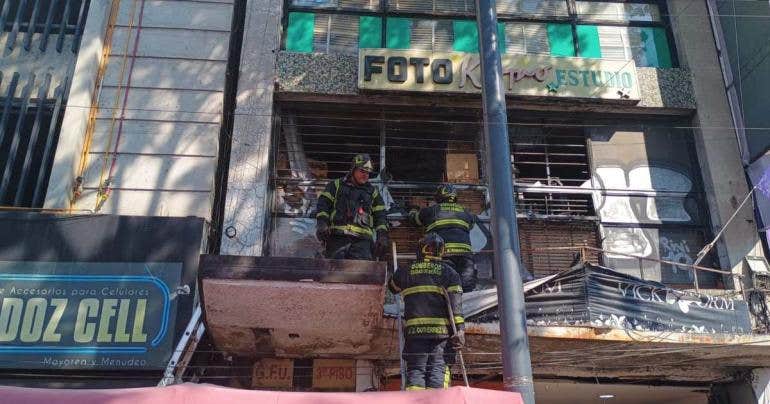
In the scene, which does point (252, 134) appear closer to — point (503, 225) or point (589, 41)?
point (503, 225)

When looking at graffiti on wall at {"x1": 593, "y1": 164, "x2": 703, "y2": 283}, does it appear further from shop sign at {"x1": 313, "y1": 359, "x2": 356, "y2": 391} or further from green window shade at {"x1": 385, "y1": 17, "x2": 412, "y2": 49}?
shop sign at {"x1": 313, "y1": 359, "x2": 356, "y2": 391}

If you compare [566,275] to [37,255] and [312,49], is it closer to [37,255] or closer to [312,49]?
[312,49]

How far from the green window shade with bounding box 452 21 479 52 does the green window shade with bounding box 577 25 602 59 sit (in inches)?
70.6

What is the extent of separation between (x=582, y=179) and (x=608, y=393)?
11.5ft

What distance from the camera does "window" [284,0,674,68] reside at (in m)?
10.5

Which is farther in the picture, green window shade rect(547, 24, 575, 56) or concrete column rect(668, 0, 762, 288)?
green window shade rect(547, 24, 575, 56)

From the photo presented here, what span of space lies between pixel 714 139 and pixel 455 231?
4.97m

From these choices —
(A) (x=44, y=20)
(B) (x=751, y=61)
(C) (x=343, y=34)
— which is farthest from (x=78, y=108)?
(B) (x=751, y=61)

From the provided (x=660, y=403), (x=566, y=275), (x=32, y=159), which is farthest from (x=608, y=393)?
(x=32, y=159)

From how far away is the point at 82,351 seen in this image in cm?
752

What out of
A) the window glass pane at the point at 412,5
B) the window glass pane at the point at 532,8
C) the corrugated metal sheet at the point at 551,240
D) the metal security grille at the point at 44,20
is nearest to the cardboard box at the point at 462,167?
the corrugated metal sheet at the point at 551,240

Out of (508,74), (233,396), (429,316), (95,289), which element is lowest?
(233,396)

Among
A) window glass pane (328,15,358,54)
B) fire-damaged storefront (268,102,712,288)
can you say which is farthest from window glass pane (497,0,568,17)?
window glass pane (328,15,358,54)

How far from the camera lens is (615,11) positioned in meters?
10.9
